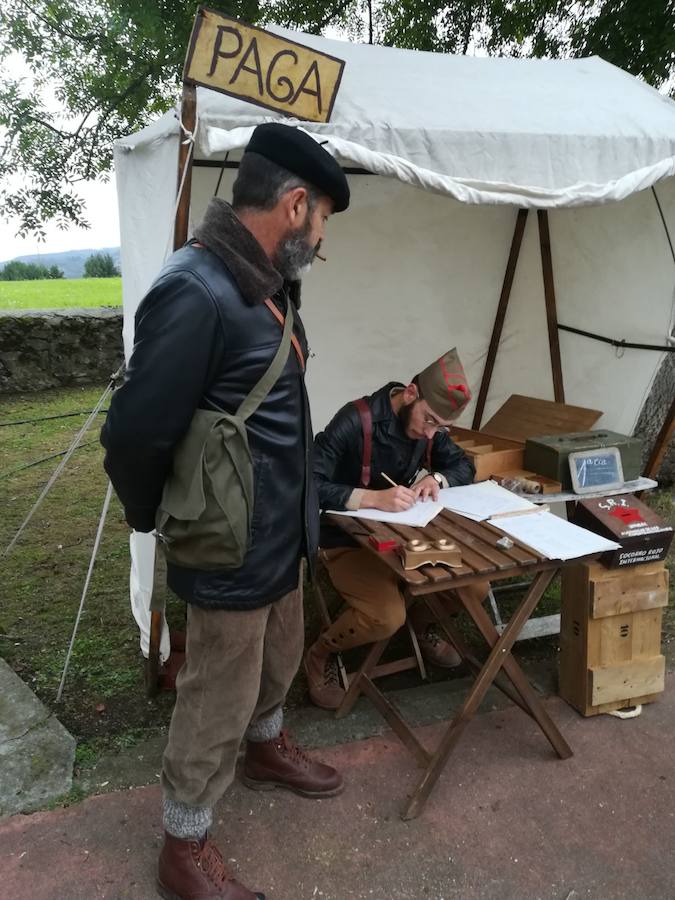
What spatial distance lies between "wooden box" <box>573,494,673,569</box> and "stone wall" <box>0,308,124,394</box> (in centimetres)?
700

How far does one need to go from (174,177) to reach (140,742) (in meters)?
2.00

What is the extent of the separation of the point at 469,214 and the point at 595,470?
1.77 m

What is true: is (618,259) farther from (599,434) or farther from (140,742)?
(140,742)

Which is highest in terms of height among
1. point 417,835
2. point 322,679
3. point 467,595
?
point 467,595

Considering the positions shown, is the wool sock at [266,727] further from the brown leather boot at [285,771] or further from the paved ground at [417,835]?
the paved ground at [417,835]

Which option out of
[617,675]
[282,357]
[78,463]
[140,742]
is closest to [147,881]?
[140,742]

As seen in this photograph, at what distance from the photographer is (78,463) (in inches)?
237

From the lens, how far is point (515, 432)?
3824mm

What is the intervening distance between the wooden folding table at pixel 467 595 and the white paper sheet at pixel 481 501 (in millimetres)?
59

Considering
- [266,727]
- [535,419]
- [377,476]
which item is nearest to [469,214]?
[535,419]

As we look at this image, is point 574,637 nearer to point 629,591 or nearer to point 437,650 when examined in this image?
point 629,591

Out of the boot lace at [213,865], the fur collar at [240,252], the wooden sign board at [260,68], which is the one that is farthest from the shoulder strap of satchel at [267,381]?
the boot lace at [213,865]

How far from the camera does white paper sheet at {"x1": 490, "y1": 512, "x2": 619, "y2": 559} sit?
7.13ft

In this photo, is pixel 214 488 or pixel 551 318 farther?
pixel 551 318
